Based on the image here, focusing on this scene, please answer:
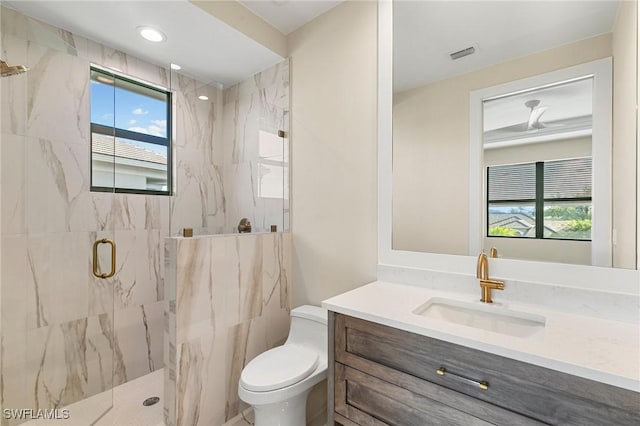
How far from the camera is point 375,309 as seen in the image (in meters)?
1.22

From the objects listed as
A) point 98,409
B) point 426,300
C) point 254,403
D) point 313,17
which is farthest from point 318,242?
point 98,409

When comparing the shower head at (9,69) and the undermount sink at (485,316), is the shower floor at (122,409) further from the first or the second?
the shower head at (9,69)

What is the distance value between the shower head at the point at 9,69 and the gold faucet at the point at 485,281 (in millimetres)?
2703

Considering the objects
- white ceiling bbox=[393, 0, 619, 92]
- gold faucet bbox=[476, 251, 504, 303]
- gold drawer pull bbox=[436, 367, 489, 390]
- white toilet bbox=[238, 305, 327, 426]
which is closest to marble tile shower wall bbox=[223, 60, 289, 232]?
white toilet bbox=[238, 305, 327, 426]

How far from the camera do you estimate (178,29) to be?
6.27 feet

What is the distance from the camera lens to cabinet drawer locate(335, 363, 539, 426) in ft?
3.01

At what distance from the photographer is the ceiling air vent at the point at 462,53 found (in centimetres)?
150

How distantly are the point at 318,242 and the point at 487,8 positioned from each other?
1622 millimetres

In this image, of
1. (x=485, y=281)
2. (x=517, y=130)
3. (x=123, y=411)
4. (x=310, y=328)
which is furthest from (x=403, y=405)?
(x=123, y=411)

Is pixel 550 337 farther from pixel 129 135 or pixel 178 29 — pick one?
pixel 129 135

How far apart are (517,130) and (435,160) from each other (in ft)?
1.28

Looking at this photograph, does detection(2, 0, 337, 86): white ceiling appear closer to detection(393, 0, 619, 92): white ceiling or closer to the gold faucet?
detection(393, 0, 619, 92): white ceiling

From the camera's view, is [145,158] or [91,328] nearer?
[91,328]

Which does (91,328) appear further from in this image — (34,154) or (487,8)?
(487,8)
